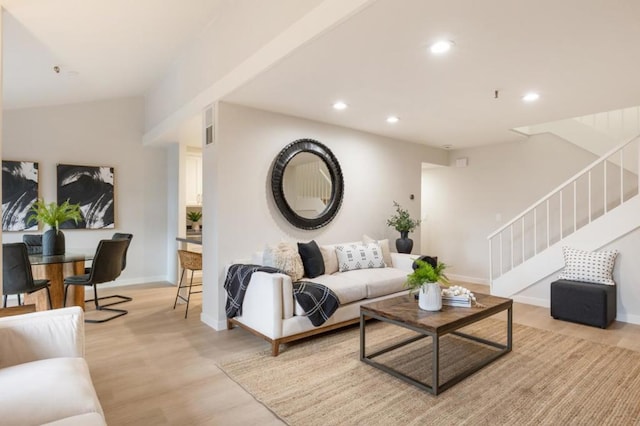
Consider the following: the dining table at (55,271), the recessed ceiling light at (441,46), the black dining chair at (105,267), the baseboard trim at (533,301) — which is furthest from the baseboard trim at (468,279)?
the dining table at (55,271)

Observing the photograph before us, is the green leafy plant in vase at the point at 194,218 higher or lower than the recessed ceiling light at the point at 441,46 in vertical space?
lower

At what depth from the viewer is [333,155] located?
4.73 meters

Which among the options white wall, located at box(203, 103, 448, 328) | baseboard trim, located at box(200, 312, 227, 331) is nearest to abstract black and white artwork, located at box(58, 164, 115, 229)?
white wall, located at box(203, 103, 448, 328)

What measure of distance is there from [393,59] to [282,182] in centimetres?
194

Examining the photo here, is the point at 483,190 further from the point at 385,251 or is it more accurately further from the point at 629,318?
the point at 629,318

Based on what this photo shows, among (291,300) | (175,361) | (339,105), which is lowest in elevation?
(175,361)

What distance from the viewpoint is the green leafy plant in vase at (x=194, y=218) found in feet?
21.3

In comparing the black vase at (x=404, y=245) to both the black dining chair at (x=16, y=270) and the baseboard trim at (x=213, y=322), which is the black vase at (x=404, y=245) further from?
the black dining chair at (x=16, y=270)

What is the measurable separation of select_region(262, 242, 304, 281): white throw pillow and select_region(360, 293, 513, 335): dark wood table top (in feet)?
3.14

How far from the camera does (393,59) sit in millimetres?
2791

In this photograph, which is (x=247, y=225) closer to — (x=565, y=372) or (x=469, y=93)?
(x=469, y=93)

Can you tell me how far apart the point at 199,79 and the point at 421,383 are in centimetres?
378

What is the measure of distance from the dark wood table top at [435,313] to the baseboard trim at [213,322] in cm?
164

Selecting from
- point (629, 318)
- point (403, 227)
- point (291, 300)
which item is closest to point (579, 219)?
point (629, 318)
